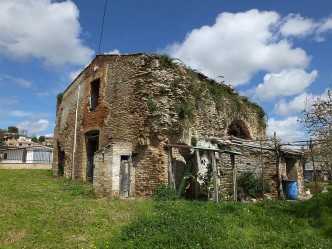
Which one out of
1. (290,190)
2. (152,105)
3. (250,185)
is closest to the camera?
(152,105)

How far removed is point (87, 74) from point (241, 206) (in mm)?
10704

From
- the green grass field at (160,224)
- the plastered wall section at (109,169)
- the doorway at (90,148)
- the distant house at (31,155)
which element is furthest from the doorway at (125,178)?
the distant house at (31,155)

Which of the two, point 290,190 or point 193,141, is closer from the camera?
point 193,141

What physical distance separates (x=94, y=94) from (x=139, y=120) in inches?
182

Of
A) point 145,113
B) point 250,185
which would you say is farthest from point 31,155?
point 250,185

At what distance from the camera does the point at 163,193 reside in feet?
37.3

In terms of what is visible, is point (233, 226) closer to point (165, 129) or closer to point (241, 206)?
point (241, 206)

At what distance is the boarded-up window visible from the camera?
52.7 ft

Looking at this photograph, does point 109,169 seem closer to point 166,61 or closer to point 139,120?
point 139,120

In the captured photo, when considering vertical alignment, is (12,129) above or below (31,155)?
above

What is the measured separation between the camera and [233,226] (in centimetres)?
802

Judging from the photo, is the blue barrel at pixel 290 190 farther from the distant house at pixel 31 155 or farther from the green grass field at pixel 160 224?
the distant house at pixel 31 155

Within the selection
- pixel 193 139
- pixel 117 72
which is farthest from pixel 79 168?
pixel 193 139

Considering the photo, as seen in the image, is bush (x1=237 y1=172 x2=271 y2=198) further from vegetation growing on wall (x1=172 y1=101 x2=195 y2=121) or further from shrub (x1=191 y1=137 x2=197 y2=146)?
vegetation growing on wall (x1=172 y1=101 x2=195 y2=121)
